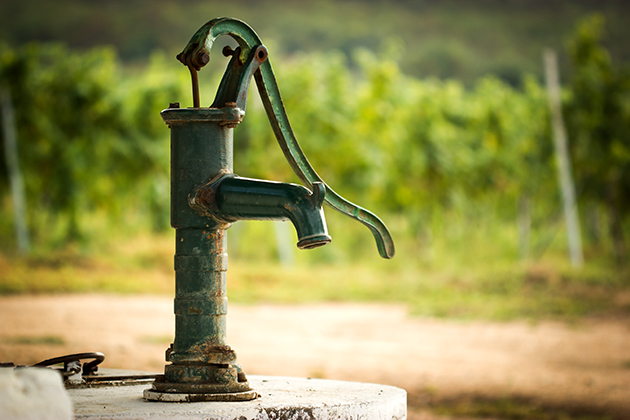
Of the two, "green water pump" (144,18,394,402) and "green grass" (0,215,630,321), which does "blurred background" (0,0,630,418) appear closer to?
"green grass" (0,215,630,321)

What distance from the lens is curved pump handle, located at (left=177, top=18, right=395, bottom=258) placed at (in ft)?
5.71

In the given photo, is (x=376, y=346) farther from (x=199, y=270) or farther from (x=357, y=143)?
(x=357, y=143)

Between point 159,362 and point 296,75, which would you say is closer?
point 159,362

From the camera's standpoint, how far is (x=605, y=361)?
659 cm

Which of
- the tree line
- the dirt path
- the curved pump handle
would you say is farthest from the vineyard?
the curved pump handle

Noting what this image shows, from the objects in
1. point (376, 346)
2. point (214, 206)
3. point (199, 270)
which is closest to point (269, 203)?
point (214, 206)

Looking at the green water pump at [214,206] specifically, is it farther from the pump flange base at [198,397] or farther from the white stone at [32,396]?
the white stone at [32,396]

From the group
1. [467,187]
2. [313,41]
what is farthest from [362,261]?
[313,41]

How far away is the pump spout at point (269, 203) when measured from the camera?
5.30ft

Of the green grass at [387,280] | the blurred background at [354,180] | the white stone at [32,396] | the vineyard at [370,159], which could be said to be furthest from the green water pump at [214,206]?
the vineyard at [370,159]

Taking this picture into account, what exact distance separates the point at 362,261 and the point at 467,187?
3.31 m

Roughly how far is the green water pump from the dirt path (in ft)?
9.99

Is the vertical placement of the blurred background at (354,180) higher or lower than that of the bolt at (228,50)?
higher

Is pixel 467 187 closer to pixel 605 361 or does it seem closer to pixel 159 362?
pixel 605 361
